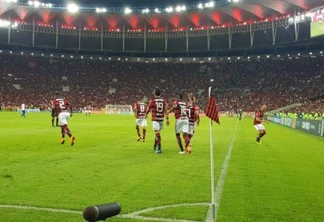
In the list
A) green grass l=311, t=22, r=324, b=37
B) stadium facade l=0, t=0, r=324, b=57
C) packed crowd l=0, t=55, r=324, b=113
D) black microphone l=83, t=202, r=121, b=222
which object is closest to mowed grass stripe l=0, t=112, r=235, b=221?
black microphone l=83, t=202, r=121, b=222

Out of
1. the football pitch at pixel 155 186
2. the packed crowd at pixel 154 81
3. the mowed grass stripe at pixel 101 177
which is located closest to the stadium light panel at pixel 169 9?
the packed crowd at pixel 154 81

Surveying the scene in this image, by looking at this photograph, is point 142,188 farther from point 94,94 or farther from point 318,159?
point 94,94

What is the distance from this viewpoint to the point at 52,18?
81.4 m

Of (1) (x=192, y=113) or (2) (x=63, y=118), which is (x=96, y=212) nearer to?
(1) (x=192, y=113)

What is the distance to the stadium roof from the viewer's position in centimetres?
6594

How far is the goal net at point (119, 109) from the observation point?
73.9 meters

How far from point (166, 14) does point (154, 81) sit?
15.3 metres

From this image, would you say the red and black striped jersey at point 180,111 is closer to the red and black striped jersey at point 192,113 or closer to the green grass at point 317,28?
the red and black striped jersey at point 192,113

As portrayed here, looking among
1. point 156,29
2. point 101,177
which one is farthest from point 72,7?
point 101,177

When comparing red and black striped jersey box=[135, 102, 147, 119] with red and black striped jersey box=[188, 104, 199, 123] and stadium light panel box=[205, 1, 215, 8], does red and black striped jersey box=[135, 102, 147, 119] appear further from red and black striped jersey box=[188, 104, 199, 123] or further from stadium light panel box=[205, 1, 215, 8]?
stadium light panel box=[205, 1, 215, 8]

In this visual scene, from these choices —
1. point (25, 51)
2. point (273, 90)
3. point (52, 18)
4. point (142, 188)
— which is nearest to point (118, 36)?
point (52, 18)

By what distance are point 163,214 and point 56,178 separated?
144 inches

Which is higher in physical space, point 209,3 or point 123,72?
point 209,3

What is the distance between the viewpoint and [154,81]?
8631 cm
